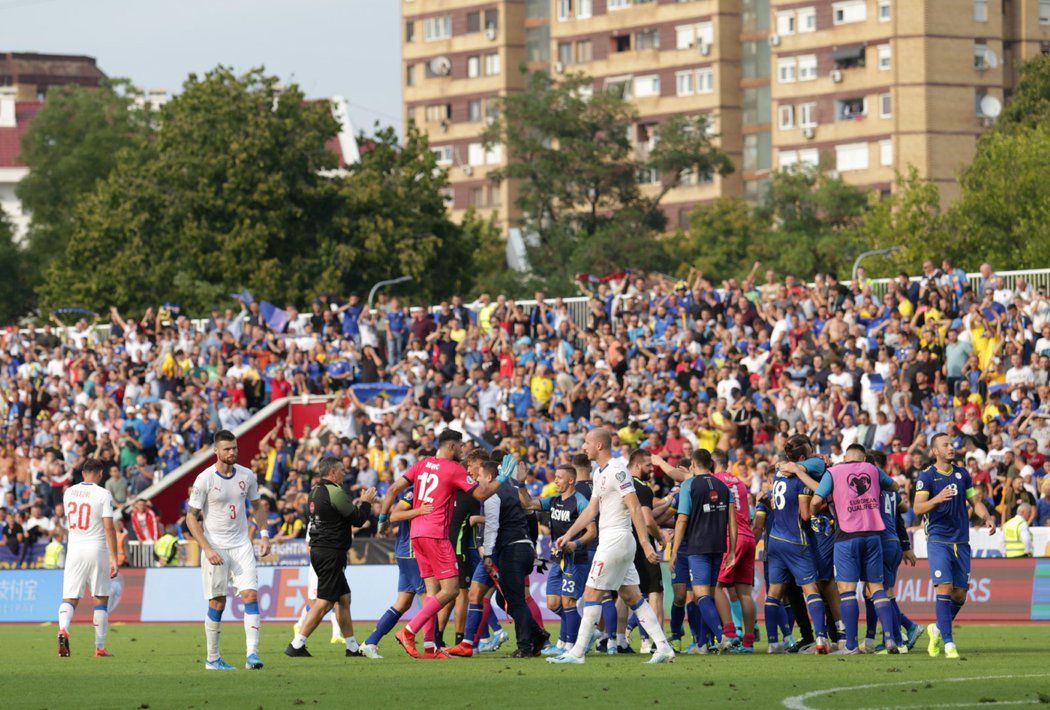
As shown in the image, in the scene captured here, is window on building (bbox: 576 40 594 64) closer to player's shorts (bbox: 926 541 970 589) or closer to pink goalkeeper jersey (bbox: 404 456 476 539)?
pink goalkeeper jersey (bbox: 404 456 476 539)

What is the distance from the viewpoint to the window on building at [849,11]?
320 feet

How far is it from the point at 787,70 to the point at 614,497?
287 feet

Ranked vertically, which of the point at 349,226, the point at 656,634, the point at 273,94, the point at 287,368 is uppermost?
the point at 273,94

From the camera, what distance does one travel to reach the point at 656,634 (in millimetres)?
17344

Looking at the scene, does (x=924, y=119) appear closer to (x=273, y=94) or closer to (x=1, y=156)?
(x=273, y=94)

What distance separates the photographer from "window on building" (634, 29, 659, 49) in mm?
108062

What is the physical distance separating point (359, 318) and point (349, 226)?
30.0 m

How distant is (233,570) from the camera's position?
57.8ft

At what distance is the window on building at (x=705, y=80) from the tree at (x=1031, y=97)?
2494 centimetres

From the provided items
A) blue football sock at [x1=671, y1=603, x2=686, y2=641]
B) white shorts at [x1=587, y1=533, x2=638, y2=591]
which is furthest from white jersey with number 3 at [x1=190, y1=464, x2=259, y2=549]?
blue football sock at [x1=671, y1=603, x2=686, y2=641]

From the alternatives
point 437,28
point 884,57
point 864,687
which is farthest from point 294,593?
point 437,28

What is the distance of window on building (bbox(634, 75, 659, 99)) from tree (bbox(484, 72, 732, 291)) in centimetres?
1753

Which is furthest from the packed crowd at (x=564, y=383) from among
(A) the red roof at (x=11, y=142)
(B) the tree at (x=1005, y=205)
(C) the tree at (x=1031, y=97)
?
(A) the red roof at (x=11, y=142)

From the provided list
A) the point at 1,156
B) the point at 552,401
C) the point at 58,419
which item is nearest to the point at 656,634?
the point at 552,401
